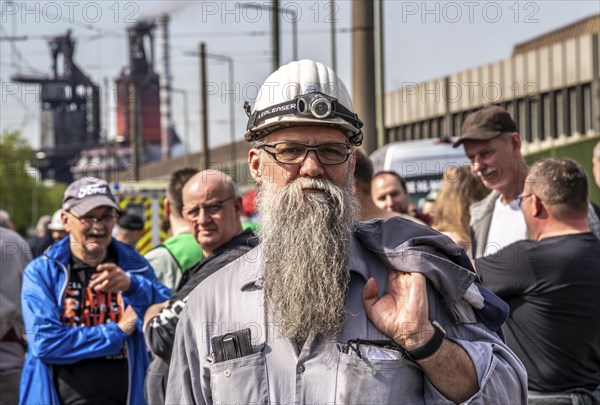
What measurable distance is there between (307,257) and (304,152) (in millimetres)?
298

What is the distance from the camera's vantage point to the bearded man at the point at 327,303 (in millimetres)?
2758

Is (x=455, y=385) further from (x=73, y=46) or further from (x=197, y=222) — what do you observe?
(x=73, y=46)

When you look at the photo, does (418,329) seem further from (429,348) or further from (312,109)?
(312,109)

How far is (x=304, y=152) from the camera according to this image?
9.73 ft

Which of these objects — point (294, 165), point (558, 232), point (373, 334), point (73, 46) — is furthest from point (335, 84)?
point (73, 46)

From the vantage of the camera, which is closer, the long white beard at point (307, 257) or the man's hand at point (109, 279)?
the long white beard at point (307, 257)

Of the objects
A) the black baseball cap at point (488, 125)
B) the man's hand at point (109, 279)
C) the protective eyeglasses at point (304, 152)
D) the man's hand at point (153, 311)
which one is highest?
the black baseball cap at point (488, 125)

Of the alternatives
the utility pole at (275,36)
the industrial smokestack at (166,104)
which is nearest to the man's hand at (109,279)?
the utility pole at (275,36)

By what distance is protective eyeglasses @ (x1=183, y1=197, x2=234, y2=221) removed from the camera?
5.65 meters

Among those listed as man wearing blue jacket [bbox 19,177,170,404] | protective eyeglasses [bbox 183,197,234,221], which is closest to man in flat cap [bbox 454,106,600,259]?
protective eyeglasses [bbox 183,197,234,221]

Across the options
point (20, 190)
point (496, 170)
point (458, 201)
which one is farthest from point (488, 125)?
point (20, 190)

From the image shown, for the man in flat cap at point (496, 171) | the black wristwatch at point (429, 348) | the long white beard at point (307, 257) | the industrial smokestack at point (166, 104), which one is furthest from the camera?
the industrial smokestack at point (166, 104)

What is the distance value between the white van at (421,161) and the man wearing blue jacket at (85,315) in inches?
287

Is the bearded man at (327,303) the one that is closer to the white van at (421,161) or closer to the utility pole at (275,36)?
the white van at (421,161)
